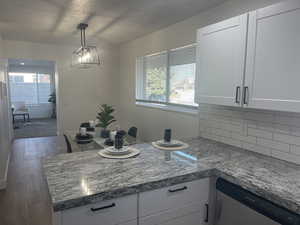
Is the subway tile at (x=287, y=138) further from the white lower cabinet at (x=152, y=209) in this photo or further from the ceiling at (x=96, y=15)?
the ceiling at (x=96, y=15)

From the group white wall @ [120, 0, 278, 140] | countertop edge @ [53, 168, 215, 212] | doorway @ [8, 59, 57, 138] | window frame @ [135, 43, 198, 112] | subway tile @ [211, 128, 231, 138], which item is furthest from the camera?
doorway @ [8, 59, 57, 138]

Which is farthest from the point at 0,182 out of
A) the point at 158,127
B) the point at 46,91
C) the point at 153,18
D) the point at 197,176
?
the point at 46,91

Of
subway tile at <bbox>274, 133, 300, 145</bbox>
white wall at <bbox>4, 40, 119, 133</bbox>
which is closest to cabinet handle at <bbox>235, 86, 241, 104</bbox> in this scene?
subway tile at <bbox>274, 133, 300, 145</bbox>

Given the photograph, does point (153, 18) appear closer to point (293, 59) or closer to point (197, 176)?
point (293, 59)

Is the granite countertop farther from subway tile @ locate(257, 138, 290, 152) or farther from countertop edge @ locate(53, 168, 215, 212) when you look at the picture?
subway tile @ locate(257, 138, 290, 152)

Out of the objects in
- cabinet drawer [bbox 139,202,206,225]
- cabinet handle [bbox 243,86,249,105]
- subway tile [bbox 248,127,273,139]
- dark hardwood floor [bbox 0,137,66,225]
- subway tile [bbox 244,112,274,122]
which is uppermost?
cabinet handle [bbox 243,86,249,105]

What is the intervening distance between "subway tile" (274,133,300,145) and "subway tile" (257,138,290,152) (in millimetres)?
32

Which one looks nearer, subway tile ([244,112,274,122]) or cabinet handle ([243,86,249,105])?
cabinet handle ([243,86,249,105])

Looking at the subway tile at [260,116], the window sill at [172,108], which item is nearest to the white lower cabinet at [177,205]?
the subway tile at [260,116]

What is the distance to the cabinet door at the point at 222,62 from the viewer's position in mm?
1682

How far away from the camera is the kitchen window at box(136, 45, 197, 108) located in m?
3.17

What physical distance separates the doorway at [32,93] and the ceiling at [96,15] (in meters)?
4.98

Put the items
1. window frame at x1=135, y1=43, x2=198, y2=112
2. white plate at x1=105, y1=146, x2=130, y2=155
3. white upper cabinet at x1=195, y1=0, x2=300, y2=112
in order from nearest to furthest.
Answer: white upper cabinet at x1=195, y1=0, x2=300, y2=112, white plate at x1=105, y1=146, x2=130, y2=155, window frame at x1=135, y1=43, x2=198, y2=112

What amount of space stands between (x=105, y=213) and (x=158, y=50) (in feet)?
10.4
